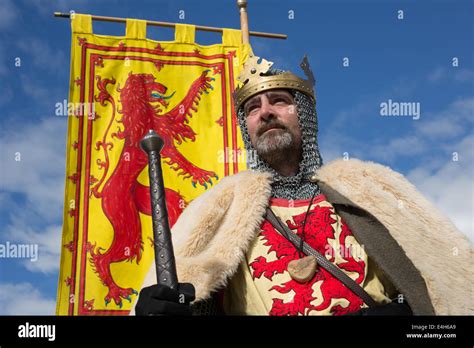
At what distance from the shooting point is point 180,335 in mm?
2070

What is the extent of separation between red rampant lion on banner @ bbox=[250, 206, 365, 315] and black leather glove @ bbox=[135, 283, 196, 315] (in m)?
0.70

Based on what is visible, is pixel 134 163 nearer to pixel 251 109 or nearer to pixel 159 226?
pixel 251 109

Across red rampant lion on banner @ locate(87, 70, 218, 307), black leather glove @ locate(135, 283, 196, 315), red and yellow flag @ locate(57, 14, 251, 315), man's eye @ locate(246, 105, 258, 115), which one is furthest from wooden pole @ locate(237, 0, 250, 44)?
black leather glove @ locate(135, 283, 196, 315)

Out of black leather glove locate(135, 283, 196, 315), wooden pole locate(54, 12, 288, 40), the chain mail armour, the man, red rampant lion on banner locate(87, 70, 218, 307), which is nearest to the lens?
black leather glove locate(135, 283, 196, 315)

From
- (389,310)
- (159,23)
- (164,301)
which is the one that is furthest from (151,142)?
(159,23)

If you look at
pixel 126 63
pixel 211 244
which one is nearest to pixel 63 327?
pixel 211 244

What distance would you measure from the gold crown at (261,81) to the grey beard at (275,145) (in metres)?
0.38

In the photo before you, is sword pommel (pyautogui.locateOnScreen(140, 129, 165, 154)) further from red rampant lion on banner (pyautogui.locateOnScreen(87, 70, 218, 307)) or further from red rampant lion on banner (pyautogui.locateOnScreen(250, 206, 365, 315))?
red rampant lion on banner (pyautogui.locateOnScreen(87, 70, 218, 307))

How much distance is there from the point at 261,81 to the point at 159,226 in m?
1.62

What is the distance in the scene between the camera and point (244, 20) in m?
6.21

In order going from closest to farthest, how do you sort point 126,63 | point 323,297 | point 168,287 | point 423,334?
1. point 168,287
2. point 423,334
3. point 323,297
4. point 126,63

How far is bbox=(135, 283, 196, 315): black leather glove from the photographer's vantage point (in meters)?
2.02

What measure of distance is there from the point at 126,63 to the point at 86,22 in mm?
733

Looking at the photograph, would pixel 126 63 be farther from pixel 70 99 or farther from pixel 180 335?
pixel 180 335
